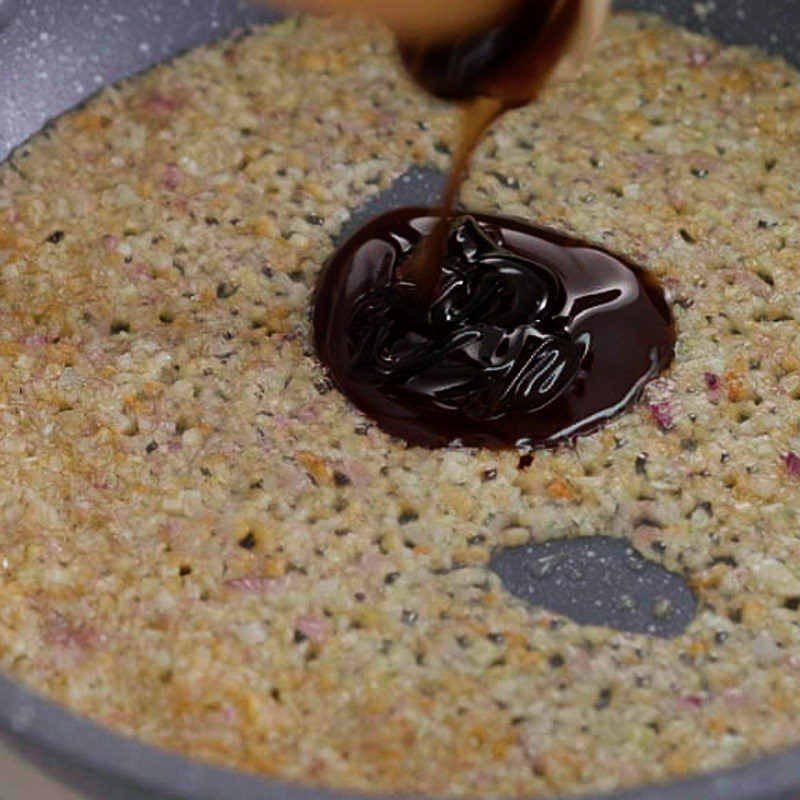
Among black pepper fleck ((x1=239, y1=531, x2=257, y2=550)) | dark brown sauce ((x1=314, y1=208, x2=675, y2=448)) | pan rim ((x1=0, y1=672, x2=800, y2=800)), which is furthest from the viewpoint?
dark brown sauce ((x1=314, y1=208, x2=675, y2=448))

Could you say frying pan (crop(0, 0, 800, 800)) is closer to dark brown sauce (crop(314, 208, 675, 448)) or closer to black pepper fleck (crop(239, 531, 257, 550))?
dark brown sauce (crop(314, 208, 675, 448))

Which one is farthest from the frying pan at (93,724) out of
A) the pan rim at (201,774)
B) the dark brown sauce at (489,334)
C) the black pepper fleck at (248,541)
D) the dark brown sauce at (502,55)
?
the dark brown sauce at (502,55)

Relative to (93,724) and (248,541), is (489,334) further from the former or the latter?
(93,724)

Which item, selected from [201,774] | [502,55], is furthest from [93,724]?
[502,55]

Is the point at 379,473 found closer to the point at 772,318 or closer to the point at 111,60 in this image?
the point at 772,318

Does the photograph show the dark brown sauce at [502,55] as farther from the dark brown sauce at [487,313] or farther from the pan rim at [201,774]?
the pan rim at [201,774]

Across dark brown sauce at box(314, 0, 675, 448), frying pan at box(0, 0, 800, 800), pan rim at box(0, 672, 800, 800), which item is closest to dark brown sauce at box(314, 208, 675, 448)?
dark brown sauce at box(314, 0, 675, 448)
